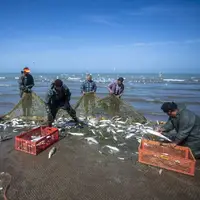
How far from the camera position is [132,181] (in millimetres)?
3984

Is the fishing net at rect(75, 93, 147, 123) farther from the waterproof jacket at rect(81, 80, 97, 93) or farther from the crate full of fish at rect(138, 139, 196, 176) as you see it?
the crate full of fish at rect(138, 139, 196, 176)

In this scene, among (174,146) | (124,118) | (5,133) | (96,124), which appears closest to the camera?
(174,146)

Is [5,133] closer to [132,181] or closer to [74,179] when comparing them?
[74,179]

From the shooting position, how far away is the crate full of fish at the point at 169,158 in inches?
163

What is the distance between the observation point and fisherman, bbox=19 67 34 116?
331 inches

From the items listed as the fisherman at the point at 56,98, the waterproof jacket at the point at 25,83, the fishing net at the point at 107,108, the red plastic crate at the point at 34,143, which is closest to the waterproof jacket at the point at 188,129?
the fishing net at the point at 107,108

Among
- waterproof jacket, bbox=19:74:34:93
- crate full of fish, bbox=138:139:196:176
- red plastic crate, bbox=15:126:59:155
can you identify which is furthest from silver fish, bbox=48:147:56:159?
waterproof jacket, bbox=19:74:34:93

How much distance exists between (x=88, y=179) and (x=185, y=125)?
2851 millimetres

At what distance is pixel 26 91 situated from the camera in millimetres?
8633

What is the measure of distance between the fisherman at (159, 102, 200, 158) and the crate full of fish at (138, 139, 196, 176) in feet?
0.88

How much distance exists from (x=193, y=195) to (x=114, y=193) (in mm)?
1618

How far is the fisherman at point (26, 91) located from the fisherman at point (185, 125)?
6.40 metres

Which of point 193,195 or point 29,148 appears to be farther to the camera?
point 29,148

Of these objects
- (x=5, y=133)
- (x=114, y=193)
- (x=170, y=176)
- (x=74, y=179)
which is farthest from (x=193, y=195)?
(x=5, y=133)
